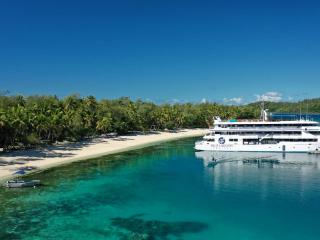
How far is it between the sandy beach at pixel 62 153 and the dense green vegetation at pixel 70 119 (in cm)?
424

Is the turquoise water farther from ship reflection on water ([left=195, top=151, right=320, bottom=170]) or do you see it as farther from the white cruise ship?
the white cruise ship

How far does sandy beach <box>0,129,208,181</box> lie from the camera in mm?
73094

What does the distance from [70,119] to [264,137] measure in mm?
57592

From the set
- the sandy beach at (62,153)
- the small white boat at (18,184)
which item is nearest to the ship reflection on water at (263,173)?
the sandy beach at (62,153)

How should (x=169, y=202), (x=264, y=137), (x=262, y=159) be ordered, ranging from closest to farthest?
(x=169, y=202) < (x=262, y=159) < (x=264, y=137)

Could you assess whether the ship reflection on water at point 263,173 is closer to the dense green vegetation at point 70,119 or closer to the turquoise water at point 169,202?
the turquoise water at point 169,202

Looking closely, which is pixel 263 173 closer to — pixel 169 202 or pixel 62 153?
pixel 169 202

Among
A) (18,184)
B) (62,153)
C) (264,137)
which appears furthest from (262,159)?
(18,184)

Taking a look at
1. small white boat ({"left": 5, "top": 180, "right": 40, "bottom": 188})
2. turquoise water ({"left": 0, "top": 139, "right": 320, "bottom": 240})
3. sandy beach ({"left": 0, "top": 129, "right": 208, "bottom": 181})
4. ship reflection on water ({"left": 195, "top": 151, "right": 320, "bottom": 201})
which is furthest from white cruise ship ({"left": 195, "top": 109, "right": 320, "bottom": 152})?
small white boat ({"left": 5, "top": 180, "right": 40, "bottom": 188})

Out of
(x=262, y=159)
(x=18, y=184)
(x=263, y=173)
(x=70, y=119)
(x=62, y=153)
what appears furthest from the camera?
(x=70, y=119)

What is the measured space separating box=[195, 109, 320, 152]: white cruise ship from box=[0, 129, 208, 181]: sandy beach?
28455mm

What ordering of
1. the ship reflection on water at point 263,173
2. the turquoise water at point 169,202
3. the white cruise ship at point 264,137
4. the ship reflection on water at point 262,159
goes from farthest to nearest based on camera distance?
1. the white cruise ship at point 264,137
2. the ship reflection on water at point 262,159
3. the ship reflection on water at point 263,173
4. the turquoise water at point 169,202

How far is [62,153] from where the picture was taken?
91.1 m

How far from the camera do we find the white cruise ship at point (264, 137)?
9212cm
